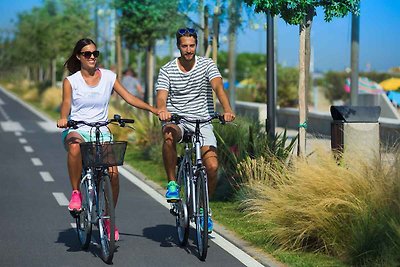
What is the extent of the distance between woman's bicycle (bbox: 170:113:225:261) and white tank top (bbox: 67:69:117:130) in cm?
64

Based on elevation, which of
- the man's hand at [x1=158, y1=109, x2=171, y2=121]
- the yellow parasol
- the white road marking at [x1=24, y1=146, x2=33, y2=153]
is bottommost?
the white road marking at [x1=24, y1=146, x2=33, y2=153]

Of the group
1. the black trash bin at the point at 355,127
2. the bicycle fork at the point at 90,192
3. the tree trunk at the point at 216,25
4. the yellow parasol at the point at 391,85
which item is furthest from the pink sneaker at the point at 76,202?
the yellow parasol at the point at 391,85

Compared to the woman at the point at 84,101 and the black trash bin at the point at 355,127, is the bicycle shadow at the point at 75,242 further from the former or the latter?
the black trash bin at the point at 355,127

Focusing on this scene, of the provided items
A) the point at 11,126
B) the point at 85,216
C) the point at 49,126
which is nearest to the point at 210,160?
the point at 85,216

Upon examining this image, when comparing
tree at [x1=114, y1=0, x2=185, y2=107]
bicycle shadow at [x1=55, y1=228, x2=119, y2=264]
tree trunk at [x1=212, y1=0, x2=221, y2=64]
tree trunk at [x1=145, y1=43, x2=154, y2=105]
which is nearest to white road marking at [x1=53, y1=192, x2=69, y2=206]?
bicycle shadow at [x1=55, y1=228, x2=119, y2=264]

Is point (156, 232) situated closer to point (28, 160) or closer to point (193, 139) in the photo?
point (193, 139)

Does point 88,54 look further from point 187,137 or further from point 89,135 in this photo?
point 187,137

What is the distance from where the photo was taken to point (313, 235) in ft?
26.9

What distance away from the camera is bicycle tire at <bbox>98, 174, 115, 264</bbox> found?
7.79 m

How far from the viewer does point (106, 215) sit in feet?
26.3

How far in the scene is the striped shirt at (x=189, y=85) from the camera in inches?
344

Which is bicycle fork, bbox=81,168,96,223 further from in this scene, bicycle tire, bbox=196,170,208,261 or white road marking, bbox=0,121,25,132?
white road marking, bbox=0,121,25,132

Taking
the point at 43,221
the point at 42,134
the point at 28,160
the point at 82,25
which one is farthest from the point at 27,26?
the point at 43,221

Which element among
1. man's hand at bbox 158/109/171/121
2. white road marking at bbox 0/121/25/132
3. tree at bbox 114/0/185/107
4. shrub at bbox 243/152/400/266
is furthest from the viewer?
white road marking at bbox 0/121/25/132
